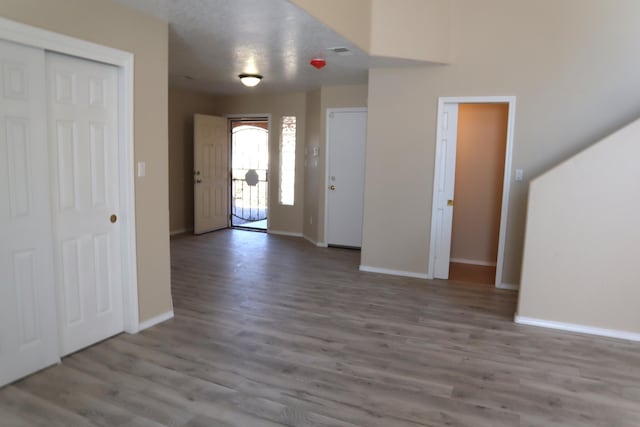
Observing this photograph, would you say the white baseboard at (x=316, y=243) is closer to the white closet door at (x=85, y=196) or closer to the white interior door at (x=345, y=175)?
the white interior door at (x=345, y=175)

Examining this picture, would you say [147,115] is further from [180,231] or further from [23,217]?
[180,231]

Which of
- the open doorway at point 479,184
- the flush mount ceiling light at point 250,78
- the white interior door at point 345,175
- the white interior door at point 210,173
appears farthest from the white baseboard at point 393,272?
the white interior door at point 210,173

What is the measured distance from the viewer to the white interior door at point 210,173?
24.2 ft

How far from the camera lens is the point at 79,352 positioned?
3.04m

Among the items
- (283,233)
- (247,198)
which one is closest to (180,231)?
(283,233)

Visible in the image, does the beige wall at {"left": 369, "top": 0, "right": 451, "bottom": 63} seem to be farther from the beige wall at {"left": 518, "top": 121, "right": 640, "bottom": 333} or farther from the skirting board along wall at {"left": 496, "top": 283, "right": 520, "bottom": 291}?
the skirting board along wall at {"left": 496, "top": 283, "right": 520, "bottom": 291}

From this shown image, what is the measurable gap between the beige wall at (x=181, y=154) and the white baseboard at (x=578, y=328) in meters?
5.72

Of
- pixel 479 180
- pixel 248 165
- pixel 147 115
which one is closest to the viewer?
pixel 147 115

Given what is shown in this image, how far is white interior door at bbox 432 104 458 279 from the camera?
4.91 metres

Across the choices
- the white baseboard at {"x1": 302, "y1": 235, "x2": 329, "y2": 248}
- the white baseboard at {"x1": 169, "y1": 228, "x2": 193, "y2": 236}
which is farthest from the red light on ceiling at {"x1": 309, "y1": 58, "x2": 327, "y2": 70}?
the white baseboard at {"x1": 169, "y1": 228, "x2": 193, "y2": 236}

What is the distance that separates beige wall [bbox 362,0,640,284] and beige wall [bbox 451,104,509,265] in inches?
43.3

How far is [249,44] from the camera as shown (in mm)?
4059

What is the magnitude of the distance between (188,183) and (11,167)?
5.21 meters

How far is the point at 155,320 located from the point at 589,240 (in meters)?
3.72
